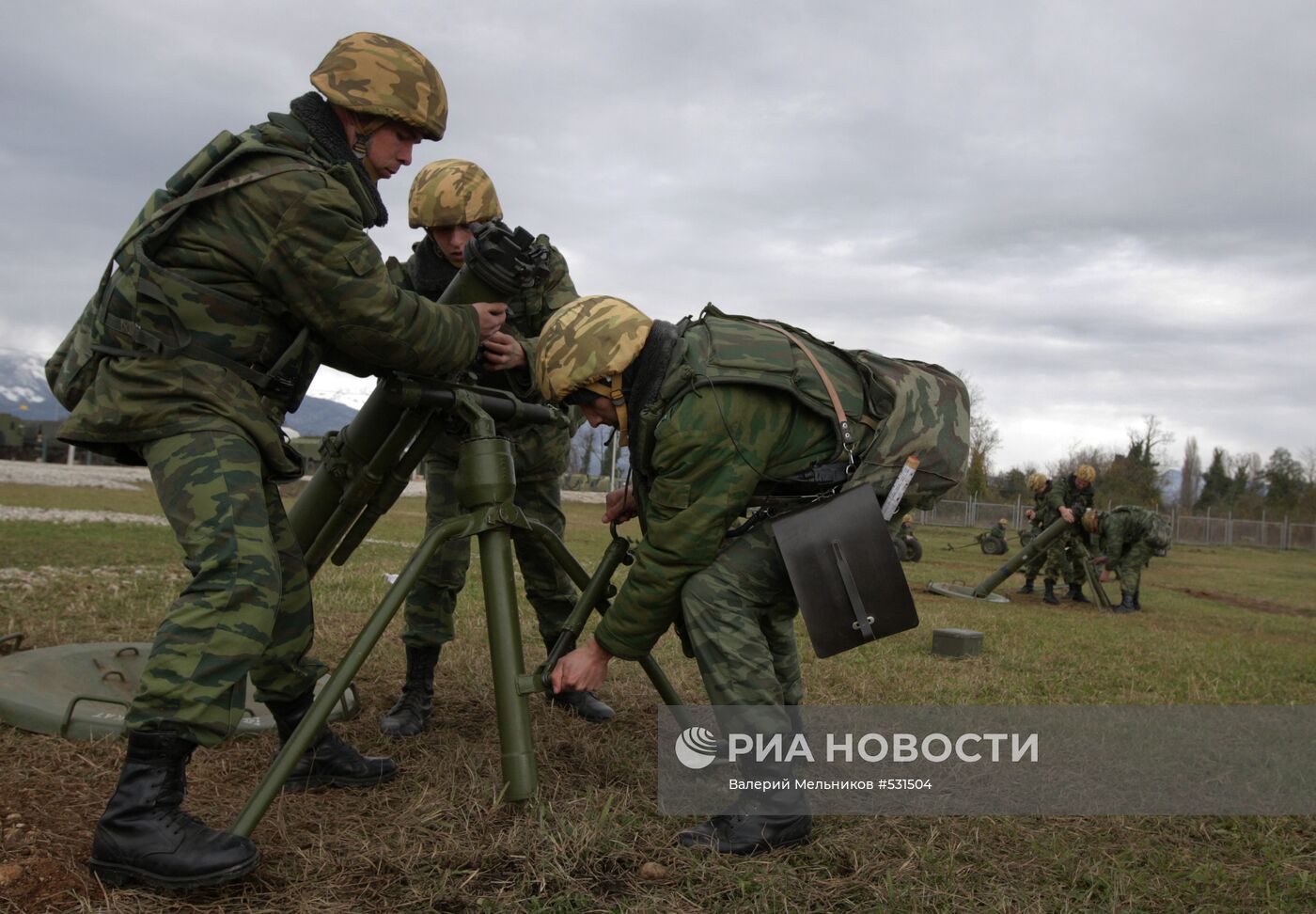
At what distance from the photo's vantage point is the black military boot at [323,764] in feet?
10.8

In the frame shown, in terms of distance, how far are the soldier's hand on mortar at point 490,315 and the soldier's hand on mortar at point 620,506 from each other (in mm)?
748

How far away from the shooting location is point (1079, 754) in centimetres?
414

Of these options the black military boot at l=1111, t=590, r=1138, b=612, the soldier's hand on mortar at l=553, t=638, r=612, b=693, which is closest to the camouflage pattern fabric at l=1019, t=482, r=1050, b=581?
the black military boot at l=1111, t=590, r=1138, b=612

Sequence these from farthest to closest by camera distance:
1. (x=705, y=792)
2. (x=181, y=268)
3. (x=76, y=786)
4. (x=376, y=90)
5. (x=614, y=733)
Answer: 1. (x=614, y=733)
2. (x=705, y=792)
3. (x=76, y=786)
4. (x=376, y=90)
5. (x=181, y=268)

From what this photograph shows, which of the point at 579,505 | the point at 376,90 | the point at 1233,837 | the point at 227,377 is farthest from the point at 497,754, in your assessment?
the point at 579,505

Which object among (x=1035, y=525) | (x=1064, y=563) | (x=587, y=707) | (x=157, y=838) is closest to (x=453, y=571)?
(x=587, y=707)

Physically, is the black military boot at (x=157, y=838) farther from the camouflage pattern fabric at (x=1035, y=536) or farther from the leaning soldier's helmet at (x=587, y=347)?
the camouflage pattern fabric at (x=1035, y=536)

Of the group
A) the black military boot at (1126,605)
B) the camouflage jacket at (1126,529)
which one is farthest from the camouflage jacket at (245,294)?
the camouflage jacket at (1126,529)

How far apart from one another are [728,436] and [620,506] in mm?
861

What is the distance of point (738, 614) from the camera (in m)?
3.04

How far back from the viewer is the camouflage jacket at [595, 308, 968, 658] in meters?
2.91

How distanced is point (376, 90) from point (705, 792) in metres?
2.51

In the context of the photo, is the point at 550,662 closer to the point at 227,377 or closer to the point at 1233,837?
the point at 227,377

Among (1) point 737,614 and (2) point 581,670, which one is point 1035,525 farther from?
(2) point 581,670
